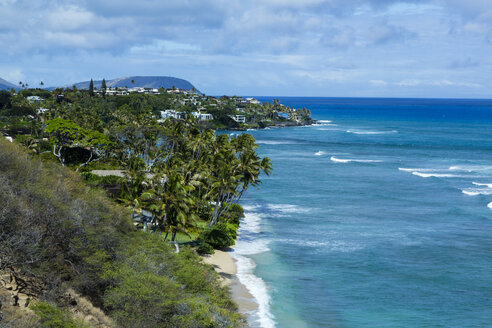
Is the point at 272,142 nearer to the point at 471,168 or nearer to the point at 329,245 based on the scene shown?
the point at 471,168

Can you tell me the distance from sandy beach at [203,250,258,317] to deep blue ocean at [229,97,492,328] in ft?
2.21

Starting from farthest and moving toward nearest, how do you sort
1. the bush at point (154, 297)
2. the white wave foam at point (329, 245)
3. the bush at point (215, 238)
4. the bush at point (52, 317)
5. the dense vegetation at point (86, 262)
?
the white wave foam at point (329, 245) < the bush at point (215, 238) < the bush at point (154, 297) < the dense vegetation at point (86, 262) < the bush at point (52, 317)

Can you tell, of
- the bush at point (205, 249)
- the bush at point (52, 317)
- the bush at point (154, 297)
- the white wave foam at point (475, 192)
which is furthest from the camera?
the white wave foam at point (475, 192)

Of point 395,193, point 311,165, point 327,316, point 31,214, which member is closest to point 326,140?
point 311,165

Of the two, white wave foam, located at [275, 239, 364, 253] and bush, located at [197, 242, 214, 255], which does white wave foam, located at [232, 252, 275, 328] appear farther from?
white wave foam, located at [275, 239, 364, 253]

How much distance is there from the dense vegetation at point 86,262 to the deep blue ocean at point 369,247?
6.97m

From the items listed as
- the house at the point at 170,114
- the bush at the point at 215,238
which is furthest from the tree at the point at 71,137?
the house at the point at 170,114

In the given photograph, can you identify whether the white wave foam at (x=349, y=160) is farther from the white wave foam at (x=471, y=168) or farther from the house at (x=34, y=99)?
the house at (x=34, y=99)

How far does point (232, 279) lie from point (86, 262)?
14.7m

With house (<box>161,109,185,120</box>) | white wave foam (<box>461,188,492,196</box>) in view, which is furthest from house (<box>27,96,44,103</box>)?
white wave foam (<box>461,188,492,196</box>)

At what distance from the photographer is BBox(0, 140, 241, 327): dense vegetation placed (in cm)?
2178

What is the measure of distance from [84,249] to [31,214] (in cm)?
315

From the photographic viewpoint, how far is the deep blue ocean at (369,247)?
108ft

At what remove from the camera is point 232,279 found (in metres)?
36.9
